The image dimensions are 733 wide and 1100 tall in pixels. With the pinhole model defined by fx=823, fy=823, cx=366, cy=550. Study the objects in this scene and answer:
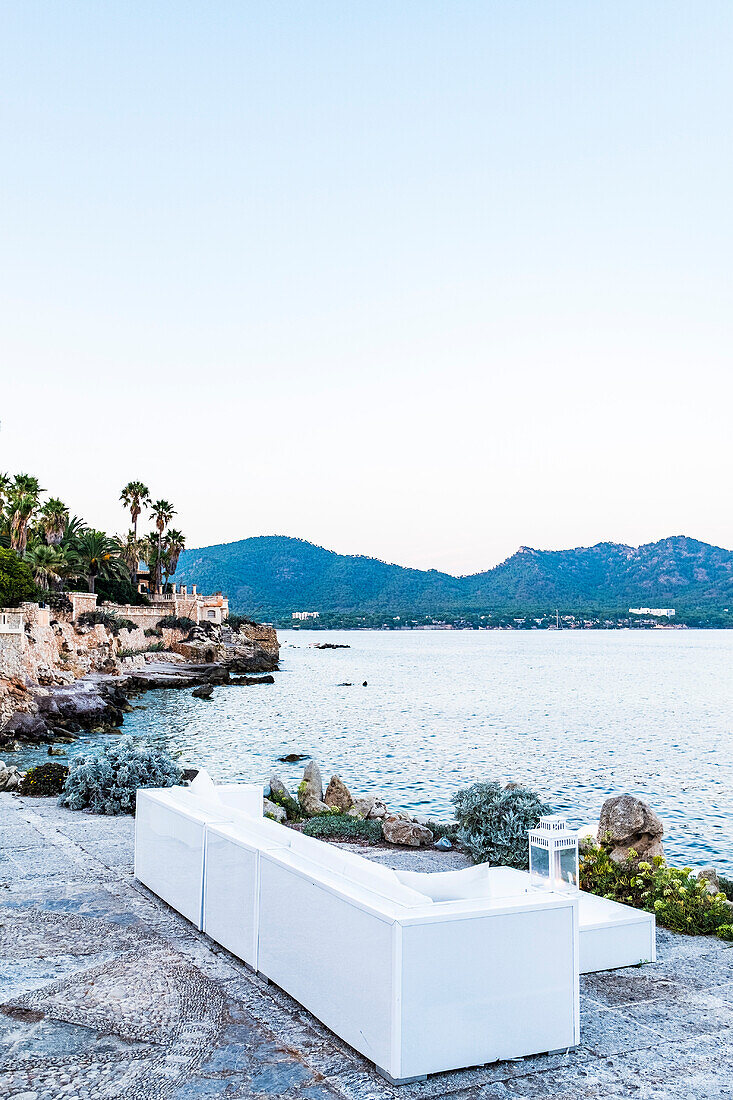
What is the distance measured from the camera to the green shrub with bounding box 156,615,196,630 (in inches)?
3174

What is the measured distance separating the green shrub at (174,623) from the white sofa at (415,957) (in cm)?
7728

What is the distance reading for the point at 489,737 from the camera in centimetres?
4025

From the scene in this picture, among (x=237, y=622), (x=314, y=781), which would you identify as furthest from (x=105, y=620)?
(x=314, y=781)

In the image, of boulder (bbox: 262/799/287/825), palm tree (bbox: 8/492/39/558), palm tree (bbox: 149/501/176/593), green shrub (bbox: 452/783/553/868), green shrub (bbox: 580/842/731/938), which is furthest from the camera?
palm tree (bbox: 149/501/176/593)

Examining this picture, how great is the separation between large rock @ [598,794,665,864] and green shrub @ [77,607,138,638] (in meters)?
53.4

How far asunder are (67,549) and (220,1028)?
67.0 metres

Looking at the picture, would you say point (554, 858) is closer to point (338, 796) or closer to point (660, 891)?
point (660, 891)

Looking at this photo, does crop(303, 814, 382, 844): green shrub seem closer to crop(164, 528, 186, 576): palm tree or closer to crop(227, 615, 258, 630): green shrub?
crop(164, 528, 186, 576): palm tree

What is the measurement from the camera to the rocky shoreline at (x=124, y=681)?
32.3 meters

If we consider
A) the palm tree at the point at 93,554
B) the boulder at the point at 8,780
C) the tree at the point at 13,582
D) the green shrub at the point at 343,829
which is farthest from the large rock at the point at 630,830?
the palm tree at the point at 93,554

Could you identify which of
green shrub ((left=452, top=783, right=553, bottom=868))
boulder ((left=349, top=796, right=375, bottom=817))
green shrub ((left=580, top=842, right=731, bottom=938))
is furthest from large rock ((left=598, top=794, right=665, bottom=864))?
boulder ((left=349, top=796, right=375, bottom=817))

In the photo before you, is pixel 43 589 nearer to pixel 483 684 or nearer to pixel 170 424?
pixel 170 424

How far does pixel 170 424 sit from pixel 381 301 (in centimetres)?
1803

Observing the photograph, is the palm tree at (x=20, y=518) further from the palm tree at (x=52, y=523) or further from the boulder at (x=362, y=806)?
the boulder at (x=362, y=806)
